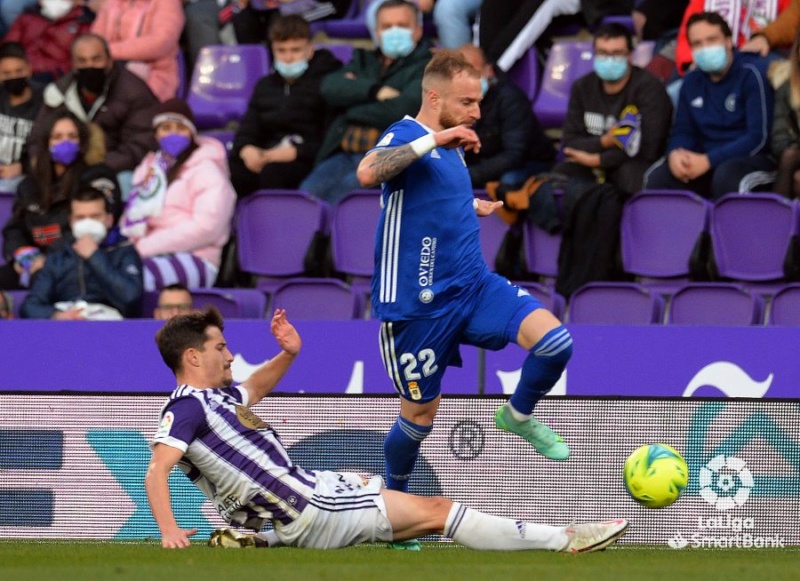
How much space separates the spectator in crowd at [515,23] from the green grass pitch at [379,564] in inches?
235

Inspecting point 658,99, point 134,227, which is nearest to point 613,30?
point 658,99

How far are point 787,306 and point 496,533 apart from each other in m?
4.14

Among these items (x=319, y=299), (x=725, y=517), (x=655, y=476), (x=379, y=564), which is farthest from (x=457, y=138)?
(x=319, y=299)

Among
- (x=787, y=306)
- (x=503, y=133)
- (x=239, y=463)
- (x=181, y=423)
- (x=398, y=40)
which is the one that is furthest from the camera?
(x=398, y=40)

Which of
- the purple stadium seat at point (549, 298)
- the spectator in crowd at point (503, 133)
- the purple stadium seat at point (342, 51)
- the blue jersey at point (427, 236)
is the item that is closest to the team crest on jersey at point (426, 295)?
the blue jersey at point (427, 236)

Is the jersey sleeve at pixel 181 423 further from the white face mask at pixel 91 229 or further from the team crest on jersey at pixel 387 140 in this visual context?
the white face mask at pixel 91 229

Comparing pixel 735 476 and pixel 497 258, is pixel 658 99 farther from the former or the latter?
pixel 735 476

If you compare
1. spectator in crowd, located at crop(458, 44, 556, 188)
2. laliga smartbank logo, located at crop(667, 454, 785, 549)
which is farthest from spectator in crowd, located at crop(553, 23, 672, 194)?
laliga smartbank logo, located at crop(667, 454, 785, 549)

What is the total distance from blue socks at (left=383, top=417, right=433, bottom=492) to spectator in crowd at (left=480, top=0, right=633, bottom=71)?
5273 millimetres

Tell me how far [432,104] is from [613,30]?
4.46m

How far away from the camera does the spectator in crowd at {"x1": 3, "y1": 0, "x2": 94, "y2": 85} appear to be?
551 inches

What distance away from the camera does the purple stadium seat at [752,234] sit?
1045 cm

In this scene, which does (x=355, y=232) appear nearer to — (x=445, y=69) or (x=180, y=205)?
(x=180, y=205)

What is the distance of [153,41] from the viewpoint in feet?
43.8
